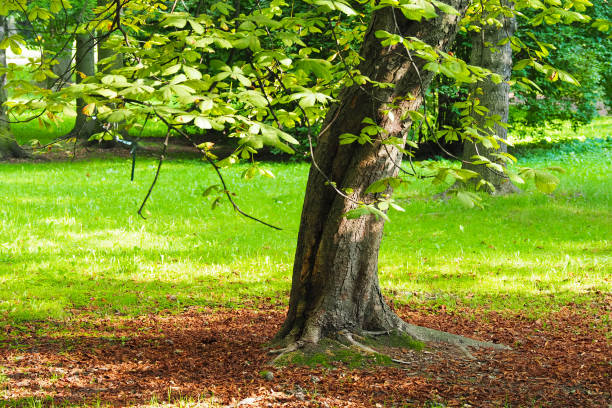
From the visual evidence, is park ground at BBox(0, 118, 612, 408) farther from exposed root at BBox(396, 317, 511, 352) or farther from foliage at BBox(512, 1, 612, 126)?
foliage at BBox(512, 1, 612, 126)

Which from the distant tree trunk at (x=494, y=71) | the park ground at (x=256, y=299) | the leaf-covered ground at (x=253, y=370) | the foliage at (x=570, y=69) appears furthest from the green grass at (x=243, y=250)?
the foliage at (x=570, y=69)

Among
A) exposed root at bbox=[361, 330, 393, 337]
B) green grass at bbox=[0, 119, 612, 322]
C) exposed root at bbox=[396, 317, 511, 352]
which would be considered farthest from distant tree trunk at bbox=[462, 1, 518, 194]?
exposed root at bbox=[361, 330, 393, 337]

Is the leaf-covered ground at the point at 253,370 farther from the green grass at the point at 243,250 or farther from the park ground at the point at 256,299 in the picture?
the green grass at the point at 243,250

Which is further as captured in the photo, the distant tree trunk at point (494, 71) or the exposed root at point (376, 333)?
the distant tree trunk at point (494, 71)

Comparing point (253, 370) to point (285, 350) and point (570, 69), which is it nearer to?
point (285, 350)

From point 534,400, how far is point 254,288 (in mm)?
3627

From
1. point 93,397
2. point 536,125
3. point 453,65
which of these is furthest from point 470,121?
point 536,125

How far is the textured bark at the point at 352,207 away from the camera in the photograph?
13.1 ft

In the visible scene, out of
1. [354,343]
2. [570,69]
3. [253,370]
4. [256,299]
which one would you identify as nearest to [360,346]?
[354,343]

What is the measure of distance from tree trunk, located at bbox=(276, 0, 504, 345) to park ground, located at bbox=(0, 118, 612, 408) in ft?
1.26

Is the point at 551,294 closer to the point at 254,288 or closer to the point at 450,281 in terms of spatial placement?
the point at 450,281

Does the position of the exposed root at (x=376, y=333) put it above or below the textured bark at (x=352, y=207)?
below

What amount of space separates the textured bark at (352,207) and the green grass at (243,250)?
1901 millimetres

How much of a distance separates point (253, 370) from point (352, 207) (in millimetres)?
1329
